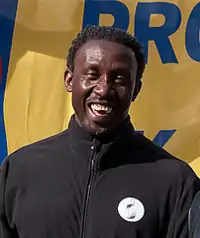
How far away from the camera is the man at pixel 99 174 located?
1183 mm

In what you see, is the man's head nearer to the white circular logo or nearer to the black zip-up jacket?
the black zip-up jacket

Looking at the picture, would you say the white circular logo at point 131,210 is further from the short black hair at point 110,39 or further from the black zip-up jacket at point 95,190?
the short black hair at point 110,39

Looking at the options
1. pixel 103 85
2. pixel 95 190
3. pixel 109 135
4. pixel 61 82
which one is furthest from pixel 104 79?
pixel 61 82

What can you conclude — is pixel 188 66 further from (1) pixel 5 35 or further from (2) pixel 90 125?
(2) pixel 90 125

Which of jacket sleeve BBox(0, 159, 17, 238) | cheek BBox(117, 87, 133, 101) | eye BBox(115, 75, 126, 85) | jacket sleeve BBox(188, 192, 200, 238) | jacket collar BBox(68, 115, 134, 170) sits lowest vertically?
jacket sleeve BBox(0, 159, 17, 238)

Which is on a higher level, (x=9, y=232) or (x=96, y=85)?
(x=96, y=85)

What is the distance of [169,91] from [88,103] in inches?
33.7

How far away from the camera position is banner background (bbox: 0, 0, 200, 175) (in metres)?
2.01

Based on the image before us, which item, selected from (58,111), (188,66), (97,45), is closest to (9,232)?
(97,45)

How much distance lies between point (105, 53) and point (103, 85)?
0.22ft

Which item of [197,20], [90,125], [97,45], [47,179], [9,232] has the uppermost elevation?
[197,20]

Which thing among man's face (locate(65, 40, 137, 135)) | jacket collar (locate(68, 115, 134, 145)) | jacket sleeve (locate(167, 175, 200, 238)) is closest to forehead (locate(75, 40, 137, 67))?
man's face (locate(65, 40, 137, 135))

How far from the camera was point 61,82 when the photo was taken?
2025 millimetres

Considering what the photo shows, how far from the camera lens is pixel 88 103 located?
121 cm
